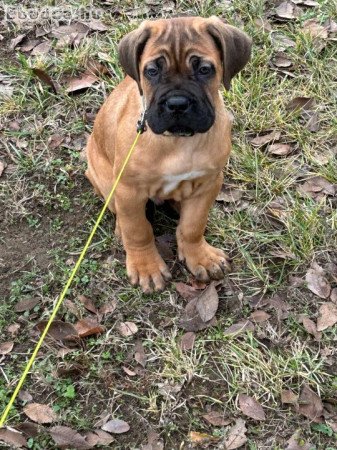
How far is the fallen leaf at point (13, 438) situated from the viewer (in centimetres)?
357

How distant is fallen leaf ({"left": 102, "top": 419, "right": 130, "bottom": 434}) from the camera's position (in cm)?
365

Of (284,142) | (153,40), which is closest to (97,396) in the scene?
(153,40)

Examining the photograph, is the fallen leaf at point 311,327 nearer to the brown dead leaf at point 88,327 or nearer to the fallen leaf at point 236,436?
the fallen leaf at point 236,436

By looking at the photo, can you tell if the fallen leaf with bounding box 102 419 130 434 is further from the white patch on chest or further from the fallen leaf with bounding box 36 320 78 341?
the white patch on chest

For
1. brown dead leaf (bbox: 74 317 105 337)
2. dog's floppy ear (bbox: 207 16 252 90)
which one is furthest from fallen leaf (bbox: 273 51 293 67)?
brown dead leaf (bbox: 74 317 105 337)

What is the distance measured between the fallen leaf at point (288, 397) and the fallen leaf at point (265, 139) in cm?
206

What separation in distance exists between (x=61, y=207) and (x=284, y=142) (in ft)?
5.94

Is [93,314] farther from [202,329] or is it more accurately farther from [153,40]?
[153,40]

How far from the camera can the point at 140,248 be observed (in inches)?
165

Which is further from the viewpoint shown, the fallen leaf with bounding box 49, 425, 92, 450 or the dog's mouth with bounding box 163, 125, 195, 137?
the fallen leaf with bounding box 49, 425, 92, 450

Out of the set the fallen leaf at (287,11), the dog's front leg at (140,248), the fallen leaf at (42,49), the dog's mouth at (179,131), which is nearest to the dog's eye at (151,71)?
the dog's mouth at (179,131)

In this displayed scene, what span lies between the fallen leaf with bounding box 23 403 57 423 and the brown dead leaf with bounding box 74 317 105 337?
497mm

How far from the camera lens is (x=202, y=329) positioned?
4.10 m

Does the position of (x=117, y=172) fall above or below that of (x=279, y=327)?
above
